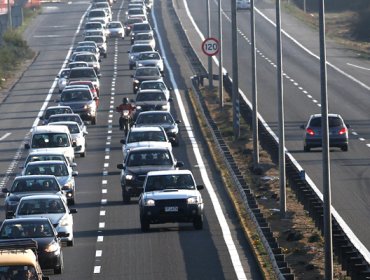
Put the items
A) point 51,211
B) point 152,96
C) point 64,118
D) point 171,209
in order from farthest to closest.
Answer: point 152,96
point 64,118
point 171,209
point 51,211

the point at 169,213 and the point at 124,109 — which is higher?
the point at 169,213

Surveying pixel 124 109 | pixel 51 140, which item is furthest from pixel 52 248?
pixel 124 109

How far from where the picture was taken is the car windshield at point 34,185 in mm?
40250

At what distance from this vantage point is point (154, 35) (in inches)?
4476

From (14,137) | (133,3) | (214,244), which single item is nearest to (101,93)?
(14,137)

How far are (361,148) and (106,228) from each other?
20485 mm

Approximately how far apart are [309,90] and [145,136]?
2954cm

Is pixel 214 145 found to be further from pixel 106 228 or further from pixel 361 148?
pixel 106 228

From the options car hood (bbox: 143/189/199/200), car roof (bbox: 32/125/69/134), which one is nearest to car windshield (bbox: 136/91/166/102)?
car roof (bbox: 32/125/69/134)

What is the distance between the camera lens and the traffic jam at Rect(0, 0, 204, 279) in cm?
3206

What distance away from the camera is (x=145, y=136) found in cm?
5191

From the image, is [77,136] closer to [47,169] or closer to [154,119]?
[154,119]

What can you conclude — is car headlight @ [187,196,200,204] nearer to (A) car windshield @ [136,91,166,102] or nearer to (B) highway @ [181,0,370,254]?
(B) highway @ [181,0,370,254]

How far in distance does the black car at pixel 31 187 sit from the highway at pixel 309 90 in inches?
304
